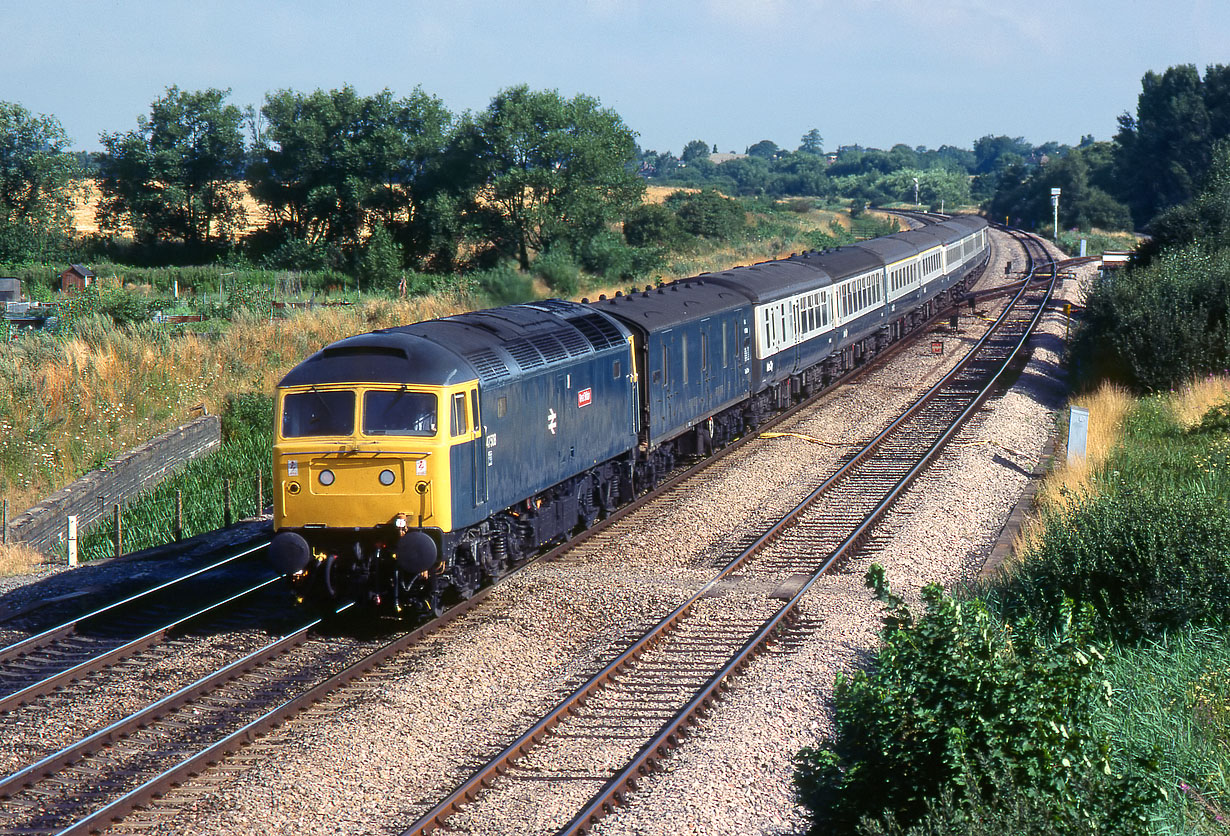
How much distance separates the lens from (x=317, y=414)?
12562 mm

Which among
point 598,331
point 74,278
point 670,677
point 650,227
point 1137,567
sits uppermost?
point 650,227

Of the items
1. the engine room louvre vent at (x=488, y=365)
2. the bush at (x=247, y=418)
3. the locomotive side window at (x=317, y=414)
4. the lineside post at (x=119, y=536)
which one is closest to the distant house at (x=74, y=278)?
the bush at (x=247, y=418)

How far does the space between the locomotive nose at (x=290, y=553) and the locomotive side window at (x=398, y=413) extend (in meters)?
1.32

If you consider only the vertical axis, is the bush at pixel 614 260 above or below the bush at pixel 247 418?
above

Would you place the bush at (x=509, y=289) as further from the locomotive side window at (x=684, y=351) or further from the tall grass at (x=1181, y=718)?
the tall grass at (x=1181, y=718)

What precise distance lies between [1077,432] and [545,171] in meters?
38.1

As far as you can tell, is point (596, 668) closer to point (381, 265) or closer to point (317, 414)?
point (317, 414)

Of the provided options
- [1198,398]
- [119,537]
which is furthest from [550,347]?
[1198,398]

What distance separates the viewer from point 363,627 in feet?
43.2

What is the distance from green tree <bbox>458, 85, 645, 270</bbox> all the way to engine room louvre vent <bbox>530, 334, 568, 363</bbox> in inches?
1461

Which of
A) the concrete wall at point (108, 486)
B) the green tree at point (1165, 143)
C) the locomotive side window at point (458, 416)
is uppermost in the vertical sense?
the green tree at point (1165, 143)

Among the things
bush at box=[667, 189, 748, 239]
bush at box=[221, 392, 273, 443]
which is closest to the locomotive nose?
bush at box=[221, 392, 273, 443]

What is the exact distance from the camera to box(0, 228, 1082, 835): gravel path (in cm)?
858

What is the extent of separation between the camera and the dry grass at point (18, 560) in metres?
15.8
